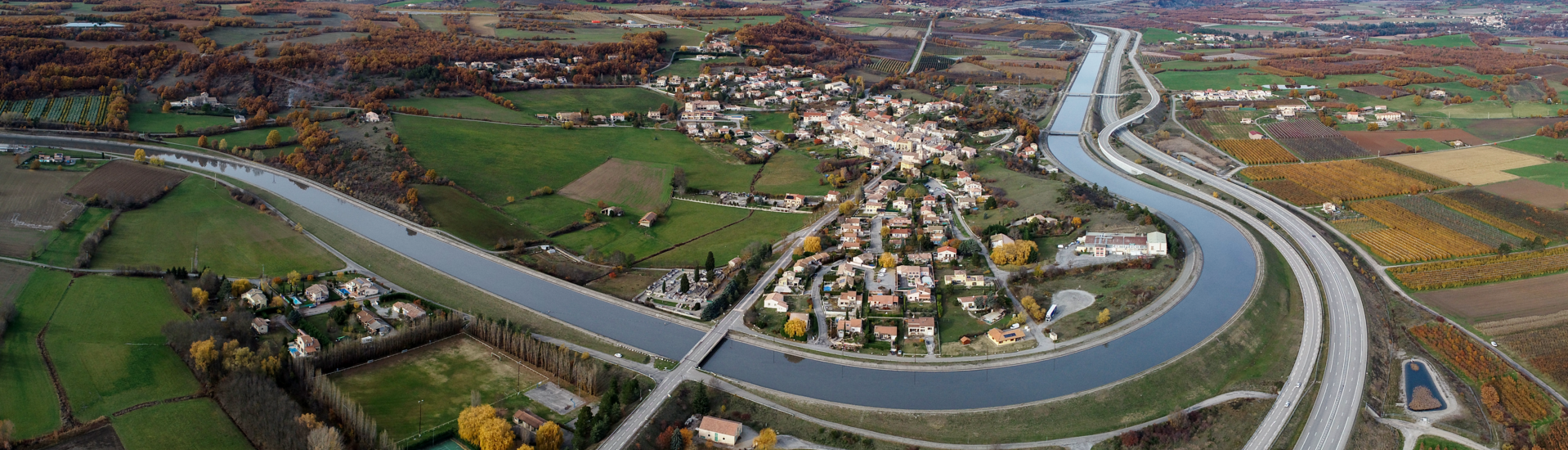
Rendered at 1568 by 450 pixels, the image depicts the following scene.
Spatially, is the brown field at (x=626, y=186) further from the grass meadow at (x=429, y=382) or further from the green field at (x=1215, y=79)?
the green field at (x=1215, y=79)

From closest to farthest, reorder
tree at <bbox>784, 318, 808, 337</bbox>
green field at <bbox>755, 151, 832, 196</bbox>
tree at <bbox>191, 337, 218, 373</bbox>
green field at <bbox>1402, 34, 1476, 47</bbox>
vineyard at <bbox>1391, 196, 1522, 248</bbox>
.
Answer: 1. tree at <bbox>191, 337, 218, 373</bbox>
2. tree at <bbox>784, 318, 808, 337</bbox>
3. vineyard at <bbox>1391, 196, 1522, 248</bbox>
4. green field at <bbox>755, 151, 832, 196</bbox>
5. green field at <bbox>1402, 34, 1476, 47</bbox>

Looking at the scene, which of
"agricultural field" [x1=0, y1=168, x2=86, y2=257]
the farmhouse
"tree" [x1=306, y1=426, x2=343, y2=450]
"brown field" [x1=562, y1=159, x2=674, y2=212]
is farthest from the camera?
"brown field" [x1=562, y1=159, x2=674, y2=212]

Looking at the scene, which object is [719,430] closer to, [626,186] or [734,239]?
[734,239]

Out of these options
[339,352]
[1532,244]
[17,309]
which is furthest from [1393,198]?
[17,309]

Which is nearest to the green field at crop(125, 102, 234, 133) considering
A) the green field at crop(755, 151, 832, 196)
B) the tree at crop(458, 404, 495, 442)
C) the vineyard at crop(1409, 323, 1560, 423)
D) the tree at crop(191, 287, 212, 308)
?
the tree at crop(191, 287, 212, 308)

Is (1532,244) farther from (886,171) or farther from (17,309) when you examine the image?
(17,309)

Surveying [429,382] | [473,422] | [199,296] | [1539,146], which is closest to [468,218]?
[199,296]

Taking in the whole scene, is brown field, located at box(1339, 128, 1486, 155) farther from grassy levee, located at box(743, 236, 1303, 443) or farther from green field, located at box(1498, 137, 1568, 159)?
grassy levee, located at box(743, 236, 1303, 443)

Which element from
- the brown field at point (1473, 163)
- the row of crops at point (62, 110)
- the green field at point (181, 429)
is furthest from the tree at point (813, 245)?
the row of crops at point (62, 110)
